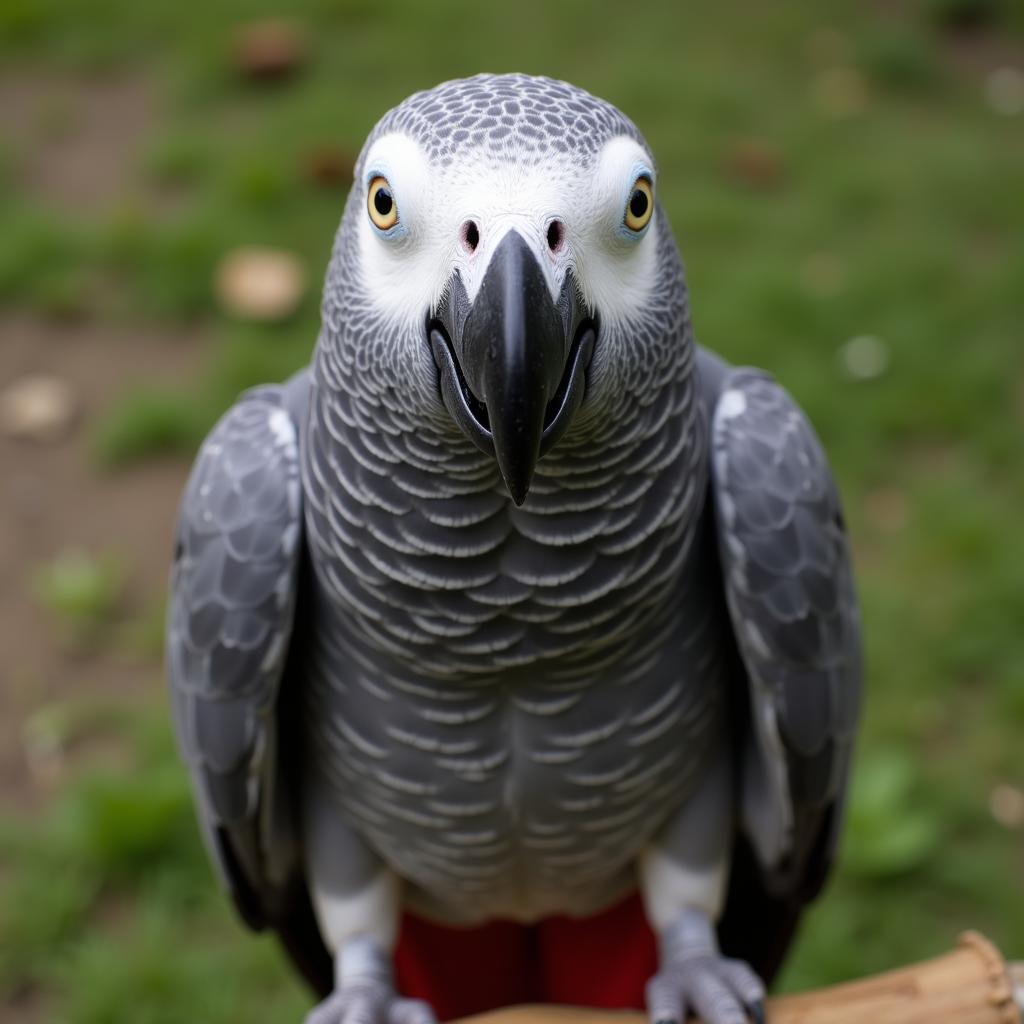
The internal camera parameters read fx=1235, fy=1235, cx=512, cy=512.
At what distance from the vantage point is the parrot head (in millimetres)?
869

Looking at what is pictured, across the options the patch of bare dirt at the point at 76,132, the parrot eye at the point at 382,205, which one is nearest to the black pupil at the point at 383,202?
the parrot eye at the point at 382,205

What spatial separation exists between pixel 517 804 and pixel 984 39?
386 centimetres

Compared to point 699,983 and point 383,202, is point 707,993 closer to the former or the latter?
point 699,983

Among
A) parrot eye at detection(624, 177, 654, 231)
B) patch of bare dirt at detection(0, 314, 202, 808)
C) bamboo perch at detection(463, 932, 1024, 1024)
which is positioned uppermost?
parrot eye at detection(624, 177, 654, 231)

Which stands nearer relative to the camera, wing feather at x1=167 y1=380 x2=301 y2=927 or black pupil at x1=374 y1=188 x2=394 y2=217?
black pupil at x1=374 y1=188 x2=394 y2=217

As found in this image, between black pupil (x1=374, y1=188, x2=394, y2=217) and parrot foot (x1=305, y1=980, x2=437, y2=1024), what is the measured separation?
874 millimetres

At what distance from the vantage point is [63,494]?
2.79 m

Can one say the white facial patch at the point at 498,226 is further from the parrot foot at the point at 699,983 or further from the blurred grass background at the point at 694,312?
the blurred grass background at the point at 694,312

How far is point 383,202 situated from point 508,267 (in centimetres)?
15

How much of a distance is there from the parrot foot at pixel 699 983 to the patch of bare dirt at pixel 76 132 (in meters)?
2.81

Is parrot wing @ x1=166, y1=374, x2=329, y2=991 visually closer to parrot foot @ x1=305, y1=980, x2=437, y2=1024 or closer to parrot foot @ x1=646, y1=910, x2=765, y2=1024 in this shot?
parrot foot @ x1=305, y1=980, x2=437, y2=1024

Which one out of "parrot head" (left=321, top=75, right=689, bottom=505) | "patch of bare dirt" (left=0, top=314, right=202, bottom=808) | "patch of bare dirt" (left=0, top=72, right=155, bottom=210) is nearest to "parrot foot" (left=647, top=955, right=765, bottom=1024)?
"parrot head" (left=321, top=75, right=689, bottom=505)

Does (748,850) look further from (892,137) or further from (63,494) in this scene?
(892,137)

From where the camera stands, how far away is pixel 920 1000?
4.03ft
